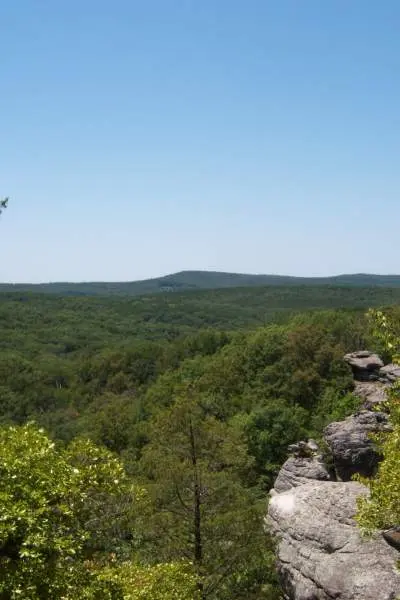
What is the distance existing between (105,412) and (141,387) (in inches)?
1345

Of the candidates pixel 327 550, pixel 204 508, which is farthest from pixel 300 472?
pixel 204 508

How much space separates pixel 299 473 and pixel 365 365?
32121 millimetres

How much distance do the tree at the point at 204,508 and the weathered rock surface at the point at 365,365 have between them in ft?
163

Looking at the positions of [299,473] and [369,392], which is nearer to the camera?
[299,473]

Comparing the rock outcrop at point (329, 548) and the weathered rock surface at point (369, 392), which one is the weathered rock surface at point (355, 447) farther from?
the rock outcrop at point (329, 548)

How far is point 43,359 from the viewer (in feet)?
632

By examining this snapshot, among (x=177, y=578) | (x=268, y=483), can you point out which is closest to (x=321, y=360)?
(x=268, y=483)

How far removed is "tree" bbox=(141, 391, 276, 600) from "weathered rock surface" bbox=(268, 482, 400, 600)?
190 centimetres

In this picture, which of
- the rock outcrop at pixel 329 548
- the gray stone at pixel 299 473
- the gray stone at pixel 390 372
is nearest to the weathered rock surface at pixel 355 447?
the gray stone at pixel 299 473

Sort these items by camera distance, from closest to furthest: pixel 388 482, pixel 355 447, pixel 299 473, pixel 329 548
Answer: pixel 388 482
pixel 329 548
pixel 299 473
pixel 355 447

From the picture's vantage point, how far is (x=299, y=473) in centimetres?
4525

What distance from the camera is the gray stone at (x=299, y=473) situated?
147ft

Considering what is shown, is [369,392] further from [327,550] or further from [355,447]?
[327,550]

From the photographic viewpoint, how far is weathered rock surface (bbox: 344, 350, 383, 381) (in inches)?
2901
